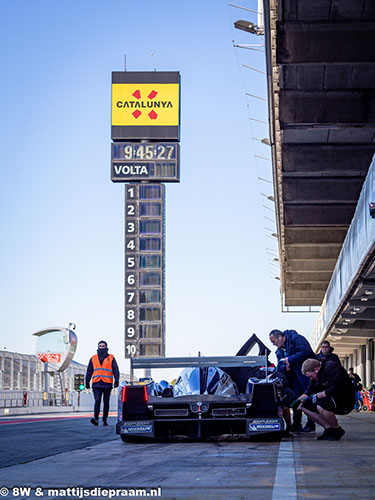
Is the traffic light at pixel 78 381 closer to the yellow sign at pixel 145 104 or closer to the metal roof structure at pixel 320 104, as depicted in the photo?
the metal roof structure at pixel 320 104

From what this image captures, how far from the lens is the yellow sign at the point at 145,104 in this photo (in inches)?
2667

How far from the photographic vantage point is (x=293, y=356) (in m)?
12.7

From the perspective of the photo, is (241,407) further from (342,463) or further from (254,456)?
(342,463)

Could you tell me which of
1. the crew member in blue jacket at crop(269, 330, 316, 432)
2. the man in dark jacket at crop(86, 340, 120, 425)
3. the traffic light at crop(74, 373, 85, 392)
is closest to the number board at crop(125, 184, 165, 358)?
the traffic light at crop(74, 373, 85, 392)

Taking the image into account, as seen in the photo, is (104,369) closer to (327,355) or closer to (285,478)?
(327,355)

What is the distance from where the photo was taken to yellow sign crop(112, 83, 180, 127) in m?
67.8

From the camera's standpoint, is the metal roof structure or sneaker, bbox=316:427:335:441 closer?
sneaker, bbox=316:427:335:441

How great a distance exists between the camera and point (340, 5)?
1772 centimetres

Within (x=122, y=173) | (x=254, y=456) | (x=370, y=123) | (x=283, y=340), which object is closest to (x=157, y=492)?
(x=254, y=456)

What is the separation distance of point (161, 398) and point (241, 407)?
104 centimetres

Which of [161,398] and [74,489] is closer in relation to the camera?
[74,489]

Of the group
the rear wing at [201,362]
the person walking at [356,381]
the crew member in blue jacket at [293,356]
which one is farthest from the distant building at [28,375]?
the rear wing at [201,362]

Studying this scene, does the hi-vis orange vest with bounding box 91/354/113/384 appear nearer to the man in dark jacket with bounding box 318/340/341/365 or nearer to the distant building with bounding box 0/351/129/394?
the man in dark jacket with bounding box 318/340/341/365

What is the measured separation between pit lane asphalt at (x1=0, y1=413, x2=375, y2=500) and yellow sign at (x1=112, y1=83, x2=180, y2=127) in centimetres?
5870
